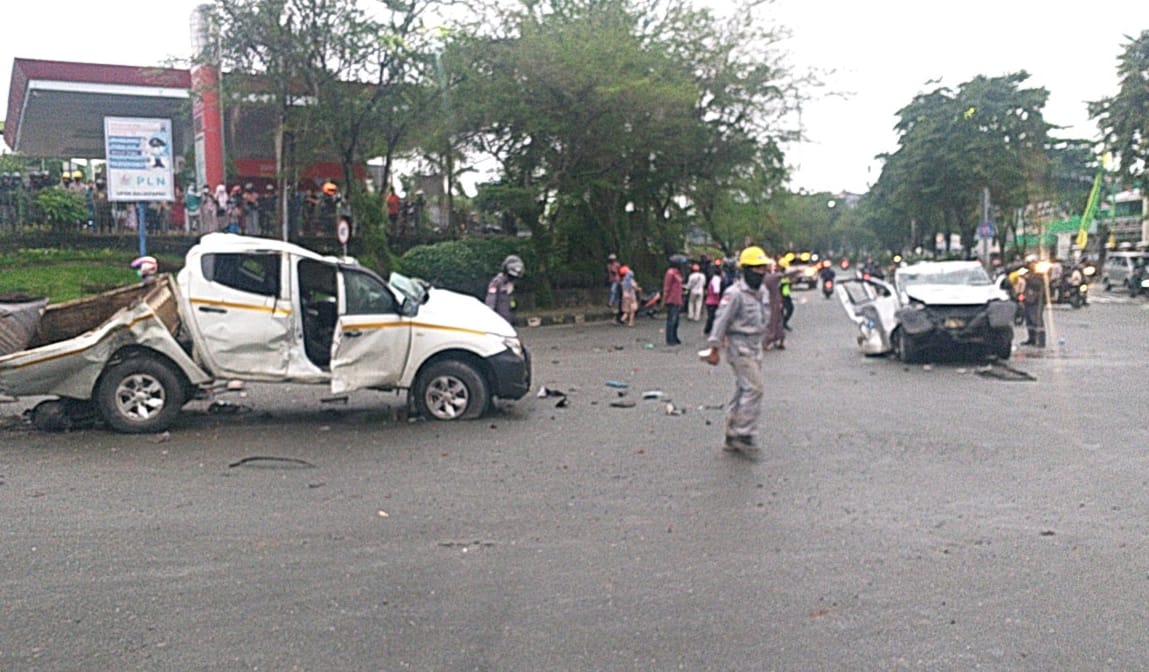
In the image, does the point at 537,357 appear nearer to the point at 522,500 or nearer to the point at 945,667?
the point at 522,500

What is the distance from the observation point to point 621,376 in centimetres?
1544

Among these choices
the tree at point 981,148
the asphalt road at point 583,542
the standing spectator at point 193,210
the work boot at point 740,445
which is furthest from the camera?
the tree at point 981,148

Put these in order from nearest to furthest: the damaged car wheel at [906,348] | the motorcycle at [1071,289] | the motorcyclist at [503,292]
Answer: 1. the motorcyclist at [503,292]
2. the damaged car wheel at [906,348]
3. the motorcycle at [1071,289]

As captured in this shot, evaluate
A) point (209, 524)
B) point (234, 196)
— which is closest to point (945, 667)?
point (209, 524)

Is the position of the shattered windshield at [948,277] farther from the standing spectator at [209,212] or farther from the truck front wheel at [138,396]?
the standing spectator at [209,212]

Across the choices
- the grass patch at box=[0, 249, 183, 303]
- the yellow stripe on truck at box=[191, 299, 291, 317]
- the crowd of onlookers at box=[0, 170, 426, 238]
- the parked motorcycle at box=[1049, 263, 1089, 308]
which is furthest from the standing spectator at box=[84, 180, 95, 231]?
the parked motorcycle at box=[1049, 263, 1089, 308]

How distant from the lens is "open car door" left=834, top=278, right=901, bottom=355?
1750cm

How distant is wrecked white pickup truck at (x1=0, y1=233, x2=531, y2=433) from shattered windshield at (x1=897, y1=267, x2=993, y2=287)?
9.73m

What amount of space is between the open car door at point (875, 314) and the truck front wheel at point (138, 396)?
11420 mm

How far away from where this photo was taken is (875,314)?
58.2 feet

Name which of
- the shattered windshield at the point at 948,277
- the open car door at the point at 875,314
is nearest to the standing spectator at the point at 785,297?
the open car door at the point at 875,314

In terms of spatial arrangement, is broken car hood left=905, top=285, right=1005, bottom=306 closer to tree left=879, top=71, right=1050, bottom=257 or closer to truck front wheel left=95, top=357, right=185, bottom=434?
truck front wheel left=95, top=357, right=185, bottom=434

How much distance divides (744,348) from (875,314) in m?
8.94

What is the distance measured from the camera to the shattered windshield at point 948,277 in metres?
18.1
